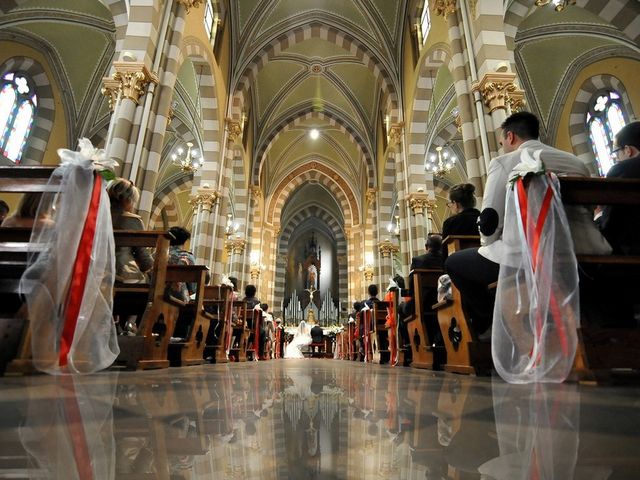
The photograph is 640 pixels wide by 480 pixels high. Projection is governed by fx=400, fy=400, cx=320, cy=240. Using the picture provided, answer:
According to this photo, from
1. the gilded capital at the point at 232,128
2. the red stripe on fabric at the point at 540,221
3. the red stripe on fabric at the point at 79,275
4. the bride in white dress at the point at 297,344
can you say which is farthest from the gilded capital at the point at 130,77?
the bride in white dress at the point at 297,344

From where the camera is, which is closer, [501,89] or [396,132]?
[501,89]

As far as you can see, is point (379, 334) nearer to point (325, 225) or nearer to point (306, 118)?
point (306, 118)

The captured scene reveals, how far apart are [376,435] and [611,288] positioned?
2229 millimetres

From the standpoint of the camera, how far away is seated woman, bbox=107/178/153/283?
328 centimetres

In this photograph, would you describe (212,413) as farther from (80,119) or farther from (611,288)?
(80,119)

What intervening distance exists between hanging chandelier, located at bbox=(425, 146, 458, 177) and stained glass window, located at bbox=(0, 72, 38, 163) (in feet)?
36.2

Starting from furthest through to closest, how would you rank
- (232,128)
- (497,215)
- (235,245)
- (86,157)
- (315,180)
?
1. (315,180)
2. (235,245)
3. (232,128)
4. (86,157)
5. (497,215)

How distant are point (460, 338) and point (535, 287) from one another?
4.57 ft

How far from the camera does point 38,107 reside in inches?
449

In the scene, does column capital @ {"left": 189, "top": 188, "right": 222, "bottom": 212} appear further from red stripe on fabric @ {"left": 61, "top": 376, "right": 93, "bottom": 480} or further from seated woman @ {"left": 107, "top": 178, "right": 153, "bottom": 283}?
red stripe on fabric @ {"left": 61, "top": 376, "right": 93, "bottom": 480}

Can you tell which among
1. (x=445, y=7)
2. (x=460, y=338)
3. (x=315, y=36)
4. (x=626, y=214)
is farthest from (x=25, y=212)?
(x=315, y=36)

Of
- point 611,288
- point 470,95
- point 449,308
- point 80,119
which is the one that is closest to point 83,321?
point 449,308

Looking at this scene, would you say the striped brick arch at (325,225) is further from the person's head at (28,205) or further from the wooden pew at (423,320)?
the person's head at (28,205)

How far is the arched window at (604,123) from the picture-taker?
10602mm
